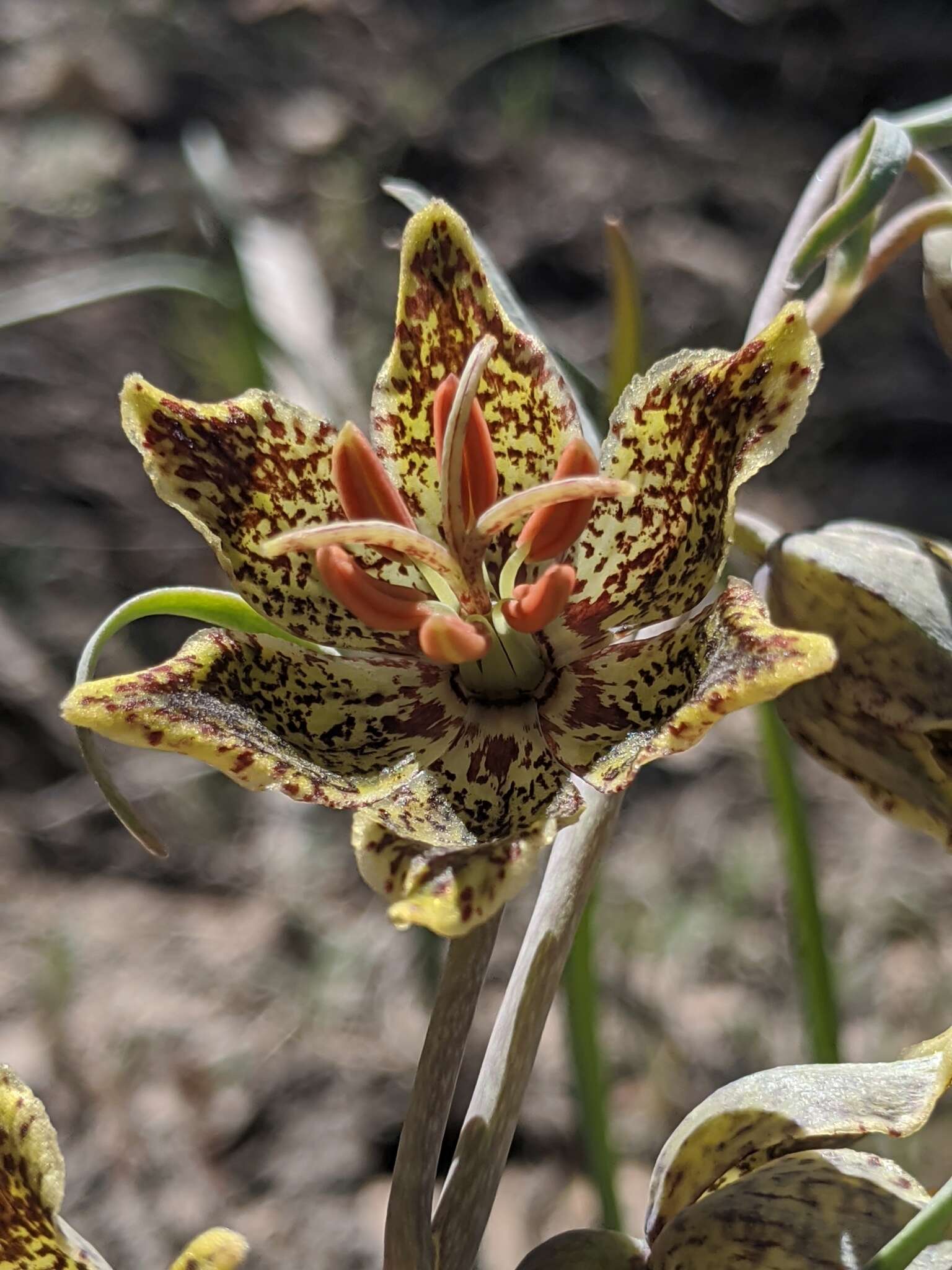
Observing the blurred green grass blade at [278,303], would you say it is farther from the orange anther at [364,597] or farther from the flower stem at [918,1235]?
the flower stem at [918,1235]

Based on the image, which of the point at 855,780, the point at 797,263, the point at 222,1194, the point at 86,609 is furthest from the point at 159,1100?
the point at 797,263

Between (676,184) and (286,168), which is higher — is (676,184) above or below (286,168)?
below

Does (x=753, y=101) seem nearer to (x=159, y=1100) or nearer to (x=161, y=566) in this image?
(x=161, y=566)

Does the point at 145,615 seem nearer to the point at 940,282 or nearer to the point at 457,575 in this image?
the point at 457,575

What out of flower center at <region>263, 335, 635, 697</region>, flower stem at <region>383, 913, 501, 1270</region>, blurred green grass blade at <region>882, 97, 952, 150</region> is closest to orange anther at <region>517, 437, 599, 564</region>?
flower center at <region>263, 335, 635, 697</region>

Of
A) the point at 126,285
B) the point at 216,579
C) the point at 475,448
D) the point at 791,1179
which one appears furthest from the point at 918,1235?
the point at 216,579

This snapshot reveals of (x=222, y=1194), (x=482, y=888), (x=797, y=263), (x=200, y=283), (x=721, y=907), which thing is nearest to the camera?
(x=482, y=888)
